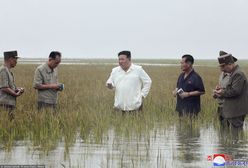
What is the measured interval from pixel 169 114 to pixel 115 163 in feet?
16.1

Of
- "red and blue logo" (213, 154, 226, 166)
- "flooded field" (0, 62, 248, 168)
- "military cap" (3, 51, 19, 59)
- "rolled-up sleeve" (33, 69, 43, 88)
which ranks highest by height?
"military cap" (3, 51, 19, 59)

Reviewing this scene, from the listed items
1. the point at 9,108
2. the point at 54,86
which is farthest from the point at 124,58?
the point at 9,108

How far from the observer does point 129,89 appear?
8477 mm

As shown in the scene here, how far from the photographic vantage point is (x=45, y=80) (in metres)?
8.52

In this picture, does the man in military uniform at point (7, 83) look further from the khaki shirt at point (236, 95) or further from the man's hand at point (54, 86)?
the khaki shirt at point (236, 95)

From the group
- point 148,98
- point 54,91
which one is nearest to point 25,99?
point 148,98

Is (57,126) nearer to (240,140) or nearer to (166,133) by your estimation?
(166,133)

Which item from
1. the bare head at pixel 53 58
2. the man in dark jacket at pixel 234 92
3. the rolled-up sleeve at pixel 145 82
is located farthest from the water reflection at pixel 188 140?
the bare head at pixel 53 58

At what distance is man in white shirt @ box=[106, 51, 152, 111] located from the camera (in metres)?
8.46

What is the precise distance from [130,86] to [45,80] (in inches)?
55.2

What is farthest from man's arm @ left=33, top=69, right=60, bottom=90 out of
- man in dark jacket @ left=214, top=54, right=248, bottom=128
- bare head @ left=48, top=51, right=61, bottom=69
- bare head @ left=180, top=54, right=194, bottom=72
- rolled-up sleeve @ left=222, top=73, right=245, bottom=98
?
rolled-up sleeve @ left=222, top=73, right=245, bottom=98

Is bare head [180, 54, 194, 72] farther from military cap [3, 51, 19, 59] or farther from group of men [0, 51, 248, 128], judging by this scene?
military cap [3, 51, 19, 59]

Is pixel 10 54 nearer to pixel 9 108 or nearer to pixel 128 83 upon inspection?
pixel 9 108

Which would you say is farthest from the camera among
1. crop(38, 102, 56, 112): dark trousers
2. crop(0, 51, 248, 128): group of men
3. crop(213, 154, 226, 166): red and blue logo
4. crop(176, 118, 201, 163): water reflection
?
crop(38, 102, 56, 112): dark trousers
